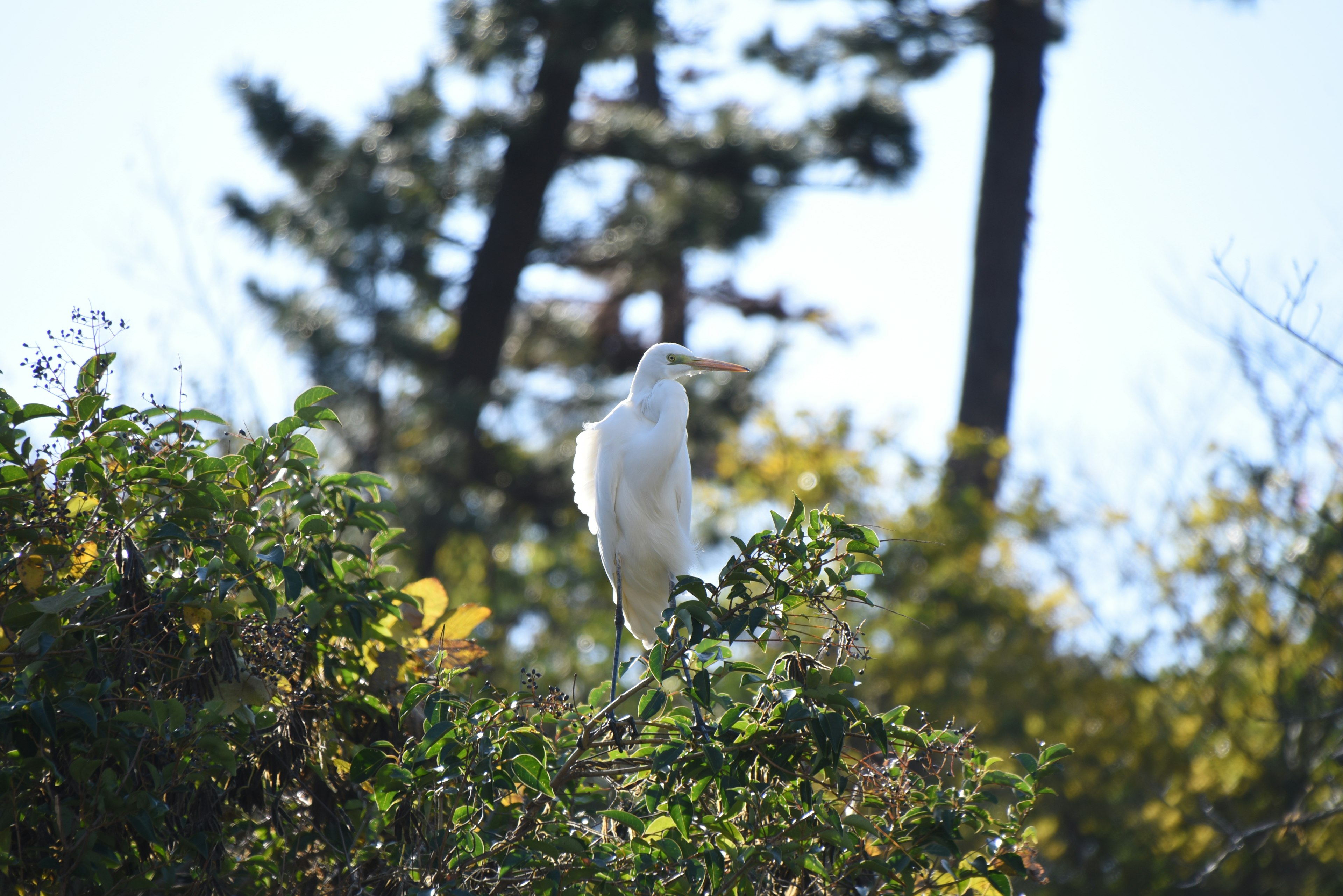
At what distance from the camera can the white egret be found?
328cm

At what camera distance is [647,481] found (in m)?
3.28

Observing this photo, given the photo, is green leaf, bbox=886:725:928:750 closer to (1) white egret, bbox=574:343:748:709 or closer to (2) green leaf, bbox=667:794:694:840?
(2) green leaf, bbox=667:794:694:840

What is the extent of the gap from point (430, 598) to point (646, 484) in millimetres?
847

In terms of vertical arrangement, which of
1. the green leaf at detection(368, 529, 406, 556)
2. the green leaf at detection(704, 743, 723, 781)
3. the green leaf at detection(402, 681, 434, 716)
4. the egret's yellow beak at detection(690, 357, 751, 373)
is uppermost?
the egret's yellow beak at detection(690, 357, 751, 373)

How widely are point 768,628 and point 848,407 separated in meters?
6.21

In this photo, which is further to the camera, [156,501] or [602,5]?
[602,5]

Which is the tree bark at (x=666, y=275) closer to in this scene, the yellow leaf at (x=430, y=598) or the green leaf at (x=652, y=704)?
the yellow leaf at (x=430, y=598)

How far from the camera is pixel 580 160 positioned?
27.0 ft

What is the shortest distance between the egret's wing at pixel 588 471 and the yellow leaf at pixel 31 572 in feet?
5.58

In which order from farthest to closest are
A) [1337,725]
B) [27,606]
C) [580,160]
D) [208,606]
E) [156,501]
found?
1. [580,160]
2. [1337,725]
3. [156,501]
4. [208,606]
5. [27,606]

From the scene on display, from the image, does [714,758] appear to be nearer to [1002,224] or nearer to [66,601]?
[66,601]

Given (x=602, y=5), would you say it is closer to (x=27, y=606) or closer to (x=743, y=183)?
(x=743, y=183)

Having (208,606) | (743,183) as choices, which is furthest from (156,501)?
(743,183)

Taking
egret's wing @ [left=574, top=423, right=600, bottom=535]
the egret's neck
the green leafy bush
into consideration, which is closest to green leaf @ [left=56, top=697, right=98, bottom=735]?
the green leafy bush
